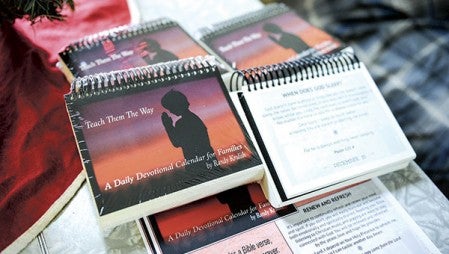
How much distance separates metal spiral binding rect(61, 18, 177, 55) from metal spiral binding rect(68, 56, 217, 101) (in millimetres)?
133

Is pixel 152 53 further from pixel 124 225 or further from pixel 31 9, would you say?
pixel 124 225

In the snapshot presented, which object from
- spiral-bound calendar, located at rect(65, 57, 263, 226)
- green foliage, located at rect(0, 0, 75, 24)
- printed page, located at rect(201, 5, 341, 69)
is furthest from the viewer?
printed page, located at rect(201, 5, 341, 69)

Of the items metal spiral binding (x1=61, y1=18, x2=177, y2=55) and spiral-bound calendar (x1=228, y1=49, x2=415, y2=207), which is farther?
metal spiral binding (x1=61, y1=18, x2=177, y2=55)

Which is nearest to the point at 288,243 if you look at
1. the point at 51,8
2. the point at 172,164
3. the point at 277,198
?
the point at 277,198

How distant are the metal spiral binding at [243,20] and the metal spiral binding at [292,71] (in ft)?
0.58

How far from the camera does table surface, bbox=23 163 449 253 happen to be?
21.0 inches

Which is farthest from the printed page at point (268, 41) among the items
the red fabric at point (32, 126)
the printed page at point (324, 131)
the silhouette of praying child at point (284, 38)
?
the red fabric at point (32, 126)

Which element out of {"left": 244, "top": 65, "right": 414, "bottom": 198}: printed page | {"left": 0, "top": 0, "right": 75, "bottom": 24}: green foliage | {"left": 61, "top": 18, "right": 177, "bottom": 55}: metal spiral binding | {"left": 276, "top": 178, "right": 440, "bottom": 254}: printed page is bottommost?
{"left": 276, "top": 178, "right": 440, "bottom": 254}: printed page

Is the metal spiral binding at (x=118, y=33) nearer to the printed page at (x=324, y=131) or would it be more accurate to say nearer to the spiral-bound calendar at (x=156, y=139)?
the spiral-bound calendar at (x=156, y=139)

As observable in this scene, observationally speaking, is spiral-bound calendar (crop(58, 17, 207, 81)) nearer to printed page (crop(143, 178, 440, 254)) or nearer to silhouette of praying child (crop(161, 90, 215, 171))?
silhouette of praying child (crop(161, 90, 215, 171))

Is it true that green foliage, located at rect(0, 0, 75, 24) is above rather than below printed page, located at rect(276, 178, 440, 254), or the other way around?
above

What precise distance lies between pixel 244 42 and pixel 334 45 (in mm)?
163

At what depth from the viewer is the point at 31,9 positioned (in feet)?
2.03

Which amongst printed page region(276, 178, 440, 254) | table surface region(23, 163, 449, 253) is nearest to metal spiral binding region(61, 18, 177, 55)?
table surface region(23, 163, 449, 253)
